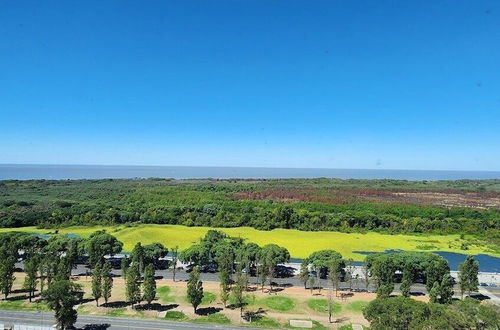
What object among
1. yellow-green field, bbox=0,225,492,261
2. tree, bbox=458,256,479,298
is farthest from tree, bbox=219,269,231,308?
tree, bbox=458,256,479,298

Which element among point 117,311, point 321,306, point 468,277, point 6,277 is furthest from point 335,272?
point 6,277

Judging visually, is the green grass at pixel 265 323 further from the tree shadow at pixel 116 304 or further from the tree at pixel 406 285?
the tree shadow at pixel 116 304

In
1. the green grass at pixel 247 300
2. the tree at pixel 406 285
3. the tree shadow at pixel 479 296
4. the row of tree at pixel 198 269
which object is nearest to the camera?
the row of tree at pixel 198 269

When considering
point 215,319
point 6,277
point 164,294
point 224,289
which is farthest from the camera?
point 164,294

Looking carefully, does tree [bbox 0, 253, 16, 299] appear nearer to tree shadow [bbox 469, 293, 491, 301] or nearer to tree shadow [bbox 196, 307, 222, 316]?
tree shadow [bbox 196, 307, 222, 316]

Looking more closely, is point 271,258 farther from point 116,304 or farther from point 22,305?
point 22,305

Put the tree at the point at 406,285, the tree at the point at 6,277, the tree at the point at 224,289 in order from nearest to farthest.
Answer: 1. the tree at the point at 224,289
2. the tree at the point at 406,285
3. the tree at the point at 6,277

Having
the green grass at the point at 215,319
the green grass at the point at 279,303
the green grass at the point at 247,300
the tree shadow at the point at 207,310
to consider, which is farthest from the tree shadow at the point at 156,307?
the green grass at the point at 279,303
